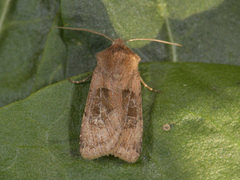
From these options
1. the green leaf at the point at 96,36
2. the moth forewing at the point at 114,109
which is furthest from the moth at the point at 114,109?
the green leaf at the point at 96,36

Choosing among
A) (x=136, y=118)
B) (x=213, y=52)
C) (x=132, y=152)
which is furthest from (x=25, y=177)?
(x=213, y=52)

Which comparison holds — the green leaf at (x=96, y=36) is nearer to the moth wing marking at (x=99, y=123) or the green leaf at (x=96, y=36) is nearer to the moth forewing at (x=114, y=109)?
the moth forewing at (x=114, y=109)

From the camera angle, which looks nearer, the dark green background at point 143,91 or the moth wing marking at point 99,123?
the dark green background at point 143,91

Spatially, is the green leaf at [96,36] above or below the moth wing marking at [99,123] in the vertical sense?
above

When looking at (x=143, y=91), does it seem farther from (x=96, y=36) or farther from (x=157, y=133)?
(x=96, y=36)

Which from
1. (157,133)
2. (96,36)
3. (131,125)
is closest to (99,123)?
(131,125)

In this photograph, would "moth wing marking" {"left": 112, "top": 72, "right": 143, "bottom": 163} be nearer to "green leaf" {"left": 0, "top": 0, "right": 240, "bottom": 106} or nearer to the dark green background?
the dark green background

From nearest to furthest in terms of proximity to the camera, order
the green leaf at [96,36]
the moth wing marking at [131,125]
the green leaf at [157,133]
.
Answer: the green leaf at [157,133]
the moth wing marking at [131,125]
the green leaf at [96,36]
